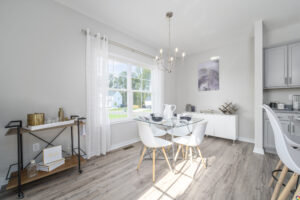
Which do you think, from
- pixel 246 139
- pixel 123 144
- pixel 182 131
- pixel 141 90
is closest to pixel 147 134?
pixel 182 131

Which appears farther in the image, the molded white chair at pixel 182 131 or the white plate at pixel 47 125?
the molded white chair at pixel 182 131

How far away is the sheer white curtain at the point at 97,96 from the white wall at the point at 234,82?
306 centimetres

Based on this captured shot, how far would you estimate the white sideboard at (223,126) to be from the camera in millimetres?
3180

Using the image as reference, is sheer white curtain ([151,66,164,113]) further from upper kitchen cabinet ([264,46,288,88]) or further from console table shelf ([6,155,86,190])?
upper kitchen cabinet ([264,46,288,88])

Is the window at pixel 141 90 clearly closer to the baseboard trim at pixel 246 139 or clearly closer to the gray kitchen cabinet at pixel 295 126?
the baseboard trim at pixel 246 139

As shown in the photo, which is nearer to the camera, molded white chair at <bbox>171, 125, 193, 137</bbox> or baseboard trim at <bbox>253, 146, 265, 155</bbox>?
molded white chair at <bbox>171, 125, 193, 137</bbox>

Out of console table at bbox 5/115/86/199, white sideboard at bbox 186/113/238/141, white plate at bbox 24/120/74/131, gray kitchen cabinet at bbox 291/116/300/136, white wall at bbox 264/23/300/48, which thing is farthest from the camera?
white sideboard at bbox 186/113/238/141

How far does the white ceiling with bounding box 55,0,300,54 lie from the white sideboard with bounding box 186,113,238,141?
213 cm

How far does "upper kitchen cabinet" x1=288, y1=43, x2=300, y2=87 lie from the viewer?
2.57 m

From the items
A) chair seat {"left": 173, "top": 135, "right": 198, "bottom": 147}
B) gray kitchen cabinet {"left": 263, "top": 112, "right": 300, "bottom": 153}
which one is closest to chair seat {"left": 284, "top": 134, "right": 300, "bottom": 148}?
gray kitchen cabinet {"left": 263, "top": 112, "right": 300, "bottom": 153}

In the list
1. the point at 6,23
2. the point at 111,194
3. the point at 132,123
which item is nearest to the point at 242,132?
the point at 132,123

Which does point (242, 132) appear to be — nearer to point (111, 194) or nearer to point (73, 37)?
point (111, 194)

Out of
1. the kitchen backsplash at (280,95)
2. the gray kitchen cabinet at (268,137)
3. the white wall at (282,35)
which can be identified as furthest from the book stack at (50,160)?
the white wall at (282,35)

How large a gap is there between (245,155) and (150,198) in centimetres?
223
